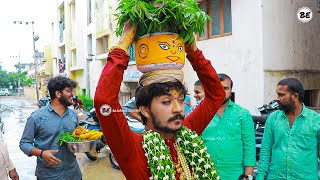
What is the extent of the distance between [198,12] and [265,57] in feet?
22.1

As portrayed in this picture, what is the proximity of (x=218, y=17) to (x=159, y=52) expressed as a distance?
8.26 meters

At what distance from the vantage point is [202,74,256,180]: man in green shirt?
3.50 m

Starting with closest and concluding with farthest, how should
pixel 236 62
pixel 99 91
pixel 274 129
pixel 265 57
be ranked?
pixel 99 91, pixel 274 129, pixel 265 57, pixel 236 62

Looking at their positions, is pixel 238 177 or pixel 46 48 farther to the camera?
pixel 46 48

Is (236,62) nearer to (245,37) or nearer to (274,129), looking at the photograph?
(245,37)

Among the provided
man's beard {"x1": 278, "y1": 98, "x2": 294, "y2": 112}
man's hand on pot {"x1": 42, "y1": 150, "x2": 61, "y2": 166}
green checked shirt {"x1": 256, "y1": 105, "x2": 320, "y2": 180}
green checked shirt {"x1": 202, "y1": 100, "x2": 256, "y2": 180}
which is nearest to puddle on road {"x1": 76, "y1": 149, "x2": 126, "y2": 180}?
man's hand on pot {"x1": 42, "y1": 150, "x2": 61, "y2": 166}

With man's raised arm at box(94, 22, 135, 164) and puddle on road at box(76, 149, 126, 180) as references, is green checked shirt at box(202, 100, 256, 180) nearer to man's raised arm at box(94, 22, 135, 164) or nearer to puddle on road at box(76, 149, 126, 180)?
man's raised arm at box(94, 22, 135, 164)

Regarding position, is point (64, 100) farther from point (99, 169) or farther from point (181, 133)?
point (99, 169)

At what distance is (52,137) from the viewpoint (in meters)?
3.70

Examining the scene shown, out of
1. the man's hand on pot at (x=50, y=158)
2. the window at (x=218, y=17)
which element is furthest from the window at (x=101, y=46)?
the man's hand on pot at (x=50, y=158)

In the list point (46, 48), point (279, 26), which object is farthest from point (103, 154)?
point (46, 48)

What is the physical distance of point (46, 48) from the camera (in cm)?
4034

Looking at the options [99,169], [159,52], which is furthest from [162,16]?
[99,169]

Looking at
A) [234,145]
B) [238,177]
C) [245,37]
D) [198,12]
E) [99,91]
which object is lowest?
[238,177]
